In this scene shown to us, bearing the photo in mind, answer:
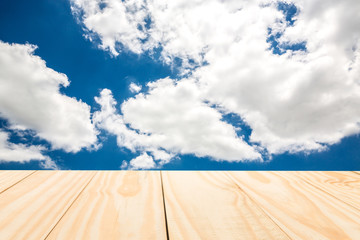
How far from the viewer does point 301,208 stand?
120 centimetres

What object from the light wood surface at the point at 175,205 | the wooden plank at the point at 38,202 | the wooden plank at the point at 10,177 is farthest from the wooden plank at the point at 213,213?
the wooden plank at the point at 10,177

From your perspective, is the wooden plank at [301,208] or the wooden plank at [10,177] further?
the wooden plank at [10,177]

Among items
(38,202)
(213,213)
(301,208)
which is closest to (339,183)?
(301,208)

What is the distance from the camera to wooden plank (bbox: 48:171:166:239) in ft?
3.00

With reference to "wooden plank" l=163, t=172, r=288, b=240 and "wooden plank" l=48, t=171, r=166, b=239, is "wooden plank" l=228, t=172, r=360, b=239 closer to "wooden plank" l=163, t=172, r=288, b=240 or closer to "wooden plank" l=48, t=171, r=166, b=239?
"wooden plank" l=163, t=172, r=288, b=240

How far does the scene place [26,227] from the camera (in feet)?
3.13

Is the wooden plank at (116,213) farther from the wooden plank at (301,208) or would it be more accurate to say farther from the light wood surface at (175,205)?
the wooden plank at (301,208)

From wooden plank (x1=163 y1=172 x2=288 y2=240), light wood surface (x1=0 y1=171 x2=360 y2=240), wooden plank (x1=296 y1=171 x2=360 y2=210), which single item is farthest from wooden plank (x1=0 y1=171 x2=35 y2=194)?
wooden plank (x1=296 y1=171 x2=360 y2=210)

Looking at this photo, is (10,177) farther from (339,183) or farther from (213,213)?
(339,183)

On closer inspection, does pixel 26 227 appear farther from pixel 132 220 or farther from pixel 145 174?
pixel 145 174

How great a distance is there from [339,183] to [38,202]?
193cm

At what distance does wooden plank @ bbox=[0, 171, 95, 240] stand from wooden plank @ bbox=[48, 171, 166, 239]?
0.19 ft

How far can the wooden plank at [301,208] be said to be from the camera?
981mm

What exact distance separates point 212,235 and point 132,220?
355 mm
